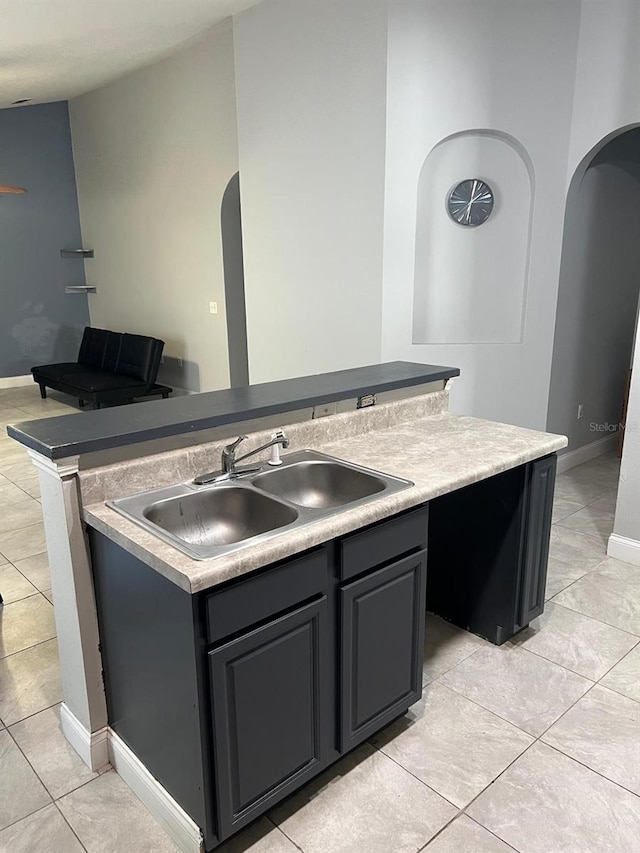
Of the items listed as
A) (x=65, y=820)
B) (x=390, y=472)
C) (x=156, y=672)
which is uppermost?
(x=390, y=472)

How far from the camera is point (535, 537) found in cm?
249

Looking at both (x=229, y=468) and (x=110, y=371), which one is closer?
(x=229, y=468)

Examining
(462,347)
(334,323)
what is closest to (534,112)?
(462,347)

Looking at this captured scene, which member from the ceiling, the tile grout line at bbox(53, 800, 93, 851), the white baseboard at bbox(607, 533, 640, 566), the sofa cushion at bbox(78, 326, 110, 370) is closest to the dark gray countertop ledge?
the tile grout line at bbox(53, 800, 93, 851)

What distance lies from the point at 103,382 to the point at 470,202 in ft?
13.2

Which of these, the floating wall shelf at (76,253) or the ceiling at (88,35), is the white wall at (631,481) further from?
the floating wall shelf at (76,253)

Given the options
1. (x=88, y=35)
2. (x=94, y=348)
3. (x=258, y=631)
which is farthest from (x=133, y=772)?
(x=94, y=348)

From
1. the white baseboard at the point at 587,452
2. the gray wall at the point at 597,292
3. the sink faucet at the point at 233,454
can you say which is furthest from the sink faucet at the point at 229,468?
the white baseboard at the point at 587,452

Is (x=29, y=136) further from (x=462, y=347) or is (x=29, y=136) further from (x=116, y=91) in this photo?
(x=462, y=347)

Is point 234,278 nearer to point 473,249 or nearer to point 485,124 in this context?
point 473,249

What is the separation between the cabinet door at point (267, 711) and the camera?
5.11 ft

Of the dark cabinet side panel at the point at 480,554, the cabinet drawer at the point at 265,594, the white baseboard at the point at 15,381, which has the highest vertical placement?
the cabinet drawer at the point at 265,594

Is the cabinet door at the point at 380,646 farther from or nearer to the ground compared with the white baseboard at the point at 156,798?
farther from the ground

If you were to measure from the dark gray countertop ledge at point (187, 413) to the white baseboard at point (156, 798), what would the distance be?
935 millimetres
